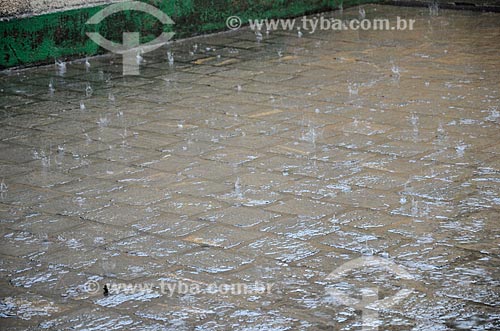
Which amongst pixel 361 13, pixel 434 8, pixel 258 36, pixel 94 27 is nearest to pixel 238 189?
pixel 94 27

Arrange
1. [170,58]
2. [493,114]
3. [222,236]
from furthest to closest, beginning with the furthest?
1. [170,58]
2. [493,114]
3. [222,236]

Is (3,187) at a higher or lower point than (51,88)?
lower

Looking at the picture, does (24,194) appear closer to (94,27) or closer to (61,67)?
(61,67)

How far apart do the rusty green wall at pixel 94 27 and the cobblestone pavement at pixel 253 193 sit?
309mm

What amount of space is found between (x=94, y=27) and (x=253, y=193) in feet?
16.0

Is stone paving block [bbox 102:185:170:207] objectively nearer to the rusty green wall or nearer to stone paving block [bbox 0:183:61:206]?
stone paving block [bbox 0:183:61:206]

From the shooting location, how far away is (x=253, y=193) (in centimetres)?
553

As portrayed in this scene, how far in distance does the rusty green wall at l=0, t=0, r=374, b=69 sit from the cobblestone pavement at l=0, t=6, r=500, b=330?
309 millimetres

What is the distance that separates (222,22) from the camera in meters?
11.1

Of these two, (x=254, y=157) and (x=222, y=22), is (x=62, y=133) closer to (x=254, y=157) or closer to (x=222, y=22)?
(x=254, y=157)

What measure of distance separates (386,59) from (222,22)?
2.56 metres

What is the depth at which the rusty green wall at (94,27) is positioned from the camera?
9.18m

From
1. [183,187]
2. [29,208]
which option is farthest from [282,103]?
[29,208]

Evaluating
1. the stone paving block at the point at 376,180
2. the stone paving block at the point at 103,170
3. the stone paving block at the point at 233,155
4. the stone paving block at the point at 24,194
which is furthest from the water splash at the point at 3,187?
the stone paving block at the point at 376,180
